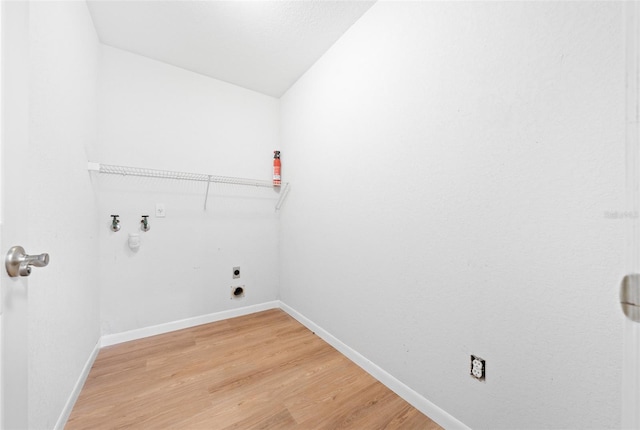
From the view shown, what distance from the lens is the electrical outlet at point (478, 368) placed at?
101 cm

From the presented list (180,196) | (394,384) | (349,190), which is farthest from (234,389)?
(180,196)

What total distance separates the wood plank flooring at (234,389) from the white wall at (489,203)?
232 millimetres

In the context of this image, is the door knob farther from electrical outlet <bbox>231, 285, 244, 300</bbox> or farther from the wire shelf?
electrical outlet <bbox>231, 285, 244, 300</bbox>

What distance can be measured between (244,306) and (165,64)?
92.2 inches

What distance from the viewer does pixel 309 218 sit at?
2.14 meters

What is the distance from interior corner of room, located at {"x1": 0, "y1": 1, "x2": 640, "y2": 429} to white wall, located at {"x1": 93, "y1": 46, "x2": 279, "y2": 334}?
0.02 m

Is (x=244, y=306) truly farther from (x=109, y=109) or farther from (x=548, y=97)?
(x=548, y=97)

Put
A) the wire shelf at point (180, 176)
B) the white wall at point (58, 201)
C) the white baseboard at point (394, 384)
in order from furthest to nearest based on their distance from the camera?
the wire shelf at point (180, 176) → the white baseboard at point (394, 384) → the white wall at point (58, 201)

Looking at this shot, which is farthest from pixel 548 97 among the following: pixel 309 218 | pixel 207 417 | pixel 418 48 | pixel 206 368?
pixel 206 368

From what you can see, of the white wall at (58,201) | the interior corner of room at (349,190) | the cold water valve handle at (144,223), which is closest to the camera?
the interior corner of room at (349,190)

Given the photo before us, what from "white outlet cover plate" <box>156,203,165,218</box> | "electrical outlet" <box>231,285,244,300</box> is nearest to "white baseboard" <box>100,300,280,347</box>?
"electrical outlet" <box>231,285,244,300</box>

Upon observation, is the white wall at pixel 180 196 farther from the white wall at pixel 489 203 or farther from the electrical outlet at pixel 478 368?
the electrical outlet at pixel 478 368

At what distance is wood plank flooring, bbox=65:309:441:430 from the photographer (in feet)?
3.88

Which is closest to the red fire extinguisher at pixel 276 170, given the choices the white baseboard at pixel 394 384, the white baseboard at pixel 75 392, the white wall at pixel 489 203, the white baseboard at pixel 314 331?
the white wall at pixel 489 203
